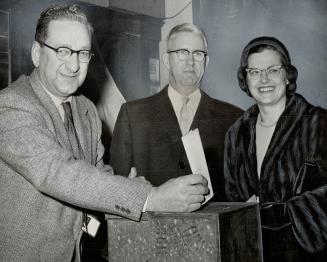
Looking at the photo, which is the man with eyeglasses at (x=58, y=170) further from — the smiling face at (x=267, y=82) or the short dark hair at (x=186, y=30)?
the smiling face at (x=267, y=82)

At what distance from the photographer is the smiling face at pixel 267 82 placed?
81.0 inches

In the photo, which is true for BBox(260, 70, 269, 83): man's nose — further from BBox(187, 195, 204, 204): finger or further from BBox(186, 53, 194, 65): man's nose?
BBox(187, 195, 204, 204): finger

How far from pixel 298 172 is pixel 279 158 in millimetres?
116

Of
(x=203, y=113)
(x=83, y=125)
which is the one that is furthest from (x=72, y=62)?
(x=203, y=113)

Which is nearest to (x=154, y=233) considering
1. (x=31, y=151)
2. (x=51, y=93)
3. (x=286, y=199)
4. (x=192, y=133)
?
(x=192, y=133)

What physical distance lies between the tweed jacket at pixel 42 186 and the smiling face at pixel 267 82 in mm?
972

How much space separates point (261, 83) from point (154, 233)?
126 centimetres

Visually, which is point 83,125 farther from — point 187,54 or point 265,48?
point 265,48

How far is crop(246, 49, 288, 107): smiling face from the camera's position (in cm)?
206

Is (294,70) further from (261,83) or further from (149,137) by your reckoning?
(149,137)

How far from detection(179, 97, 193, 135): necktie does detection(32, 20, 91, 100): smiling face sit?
0.75m

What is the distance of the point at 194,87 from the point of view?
7.55 ft

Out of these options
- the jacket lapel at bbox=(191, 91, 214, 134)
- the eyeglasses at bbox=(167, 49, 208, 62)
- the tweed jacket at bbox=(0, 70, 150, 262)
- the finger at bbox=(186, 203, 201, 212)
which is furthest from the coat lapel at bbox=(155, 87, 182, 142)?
the finger at bbox=(186, 203, 201, 212)

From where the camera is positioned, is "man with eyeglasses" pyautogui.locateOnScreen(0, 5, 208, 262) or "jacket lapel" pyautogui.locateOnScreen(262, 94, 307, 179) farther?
"jacket lapel" pyautogui.locateOnScreen(262, 94, 307, 179)
